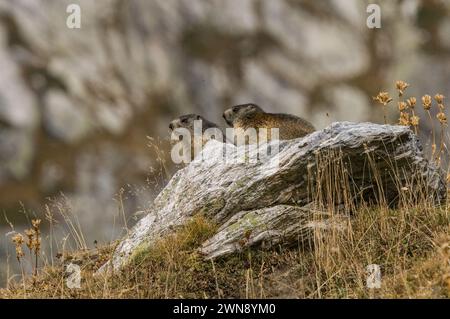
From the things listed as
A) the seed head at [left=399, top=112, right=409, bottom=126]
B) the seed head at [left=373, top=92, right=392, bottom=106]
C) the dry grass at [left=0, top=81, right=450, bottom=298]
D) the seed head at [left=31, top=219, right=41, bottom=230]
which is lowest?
the dry grass at [left=0, top=81, right=450, bottom=298]

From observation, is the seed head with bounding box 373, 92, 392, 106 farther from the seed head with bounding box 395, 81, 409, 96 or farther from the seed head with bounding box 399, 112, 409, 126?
the seed head with bounding box 399, 112, 409, 126

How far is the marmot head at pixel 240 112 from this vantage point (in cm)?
1350

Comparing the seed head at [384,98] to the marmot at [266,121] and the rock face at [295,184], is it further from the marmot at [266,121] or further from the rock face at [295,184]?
the marmot at [266,121]

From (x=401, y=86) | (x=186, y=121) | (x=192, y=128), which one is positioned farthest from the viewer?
(x=186, y=121)

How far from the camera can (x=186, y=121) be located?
557 inches

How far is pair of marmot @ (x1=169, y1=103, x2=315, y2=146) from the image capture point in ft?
40.5

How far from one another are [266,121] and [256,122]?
263mm

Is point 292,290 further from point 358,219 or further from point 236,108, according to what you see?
point 236,108

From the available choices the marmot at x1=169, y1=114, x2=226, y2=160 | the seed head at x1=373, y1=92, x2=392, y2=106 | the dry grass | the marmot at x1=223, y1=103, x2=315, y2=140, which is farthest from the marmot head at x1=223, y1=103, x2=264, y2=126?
the dry grass

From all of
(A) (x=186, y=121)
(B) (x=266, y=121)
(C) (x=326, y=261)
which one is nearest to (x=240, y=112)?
(B) (x=266, y=121)

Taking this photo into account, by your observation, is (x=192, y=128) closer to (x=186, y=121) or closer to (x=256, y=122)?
(x=186, y=121)

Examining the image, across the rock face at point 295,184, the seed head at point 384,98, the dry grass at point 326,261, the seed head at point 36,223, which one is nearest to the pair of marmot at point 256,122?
the rock face at point 295,184

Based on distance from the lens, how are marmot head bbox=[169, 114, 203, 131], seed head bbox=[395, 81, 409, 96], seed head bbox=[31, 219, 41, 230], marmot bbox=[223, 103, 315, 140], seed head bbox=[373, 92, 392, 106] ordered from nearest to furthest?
1. seed head bbox=[31, 219, 41, 230]
2. seed head bbox=[373, 92, 392, 106]
3. seed head bbox=[395, 81, 409, 96]
4. marmot bbox=[223, 103, 315, 140]
5. marmot head bbox=[169, 114, 203, 131]

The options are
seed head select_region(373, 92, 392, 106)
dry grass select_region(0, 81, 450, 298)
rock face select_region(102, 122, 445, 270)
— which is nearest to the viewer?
dry grass select_region(0, 81, 450, 298)
